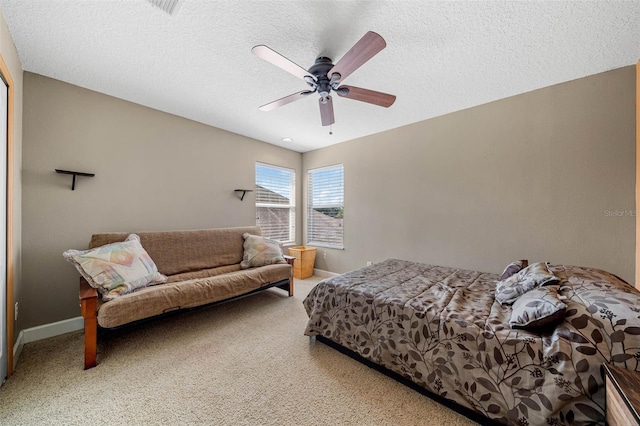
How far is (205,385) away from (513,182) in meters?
3.52

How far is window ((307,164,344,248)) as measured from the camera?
441 centimetres

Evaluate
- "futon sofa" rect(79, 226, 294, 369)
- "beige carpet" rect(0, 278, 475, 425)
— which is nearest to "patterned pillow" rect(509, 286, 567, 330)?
"beige carpet" rect(0, 278, 475, 425)

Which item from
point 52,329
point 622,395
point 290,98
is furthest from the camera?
point 52,329

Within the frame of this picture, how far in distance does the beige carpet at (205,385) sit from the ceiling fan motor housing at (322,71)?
2278mm

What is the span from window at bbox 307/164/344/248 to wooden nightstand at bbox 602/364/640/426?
11.2 feet

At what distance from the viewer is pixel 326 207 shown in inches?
182

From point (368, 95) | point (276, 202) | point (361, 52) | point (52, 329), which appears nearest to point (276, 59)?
point (361, 52)

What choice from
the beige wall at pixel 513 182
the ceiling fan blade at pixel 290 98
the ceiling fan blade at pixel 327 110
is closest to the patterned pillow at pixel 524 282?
the beige wall at pixel 513 182

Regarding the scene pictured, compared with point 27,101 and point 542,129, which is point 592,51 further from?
point 27,101

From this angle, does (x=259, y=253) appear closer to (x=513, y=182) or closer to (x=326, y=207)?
(x=326, y=207)

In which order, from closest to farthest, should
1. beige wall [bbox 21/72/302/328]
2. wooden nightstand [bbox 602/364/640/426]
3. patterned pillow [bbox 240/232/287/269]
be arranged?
wooden nightstand [bbox 602/364/640/426] < beige wall [bbox 21/72/302/328] < patterned pillow [bbox 240/232/287/269]

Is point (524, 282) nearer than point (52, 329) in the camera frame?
Yes

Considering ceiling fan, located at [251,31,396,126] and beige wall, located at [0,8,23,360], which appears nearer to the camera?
ceiling fan, located at [251,31,396,126]

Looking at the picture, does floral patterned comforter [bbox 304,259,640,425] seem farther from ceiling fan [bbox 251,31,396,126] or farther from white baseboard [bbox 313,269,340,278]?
white baseboard [bbox 313,269,340,278]
